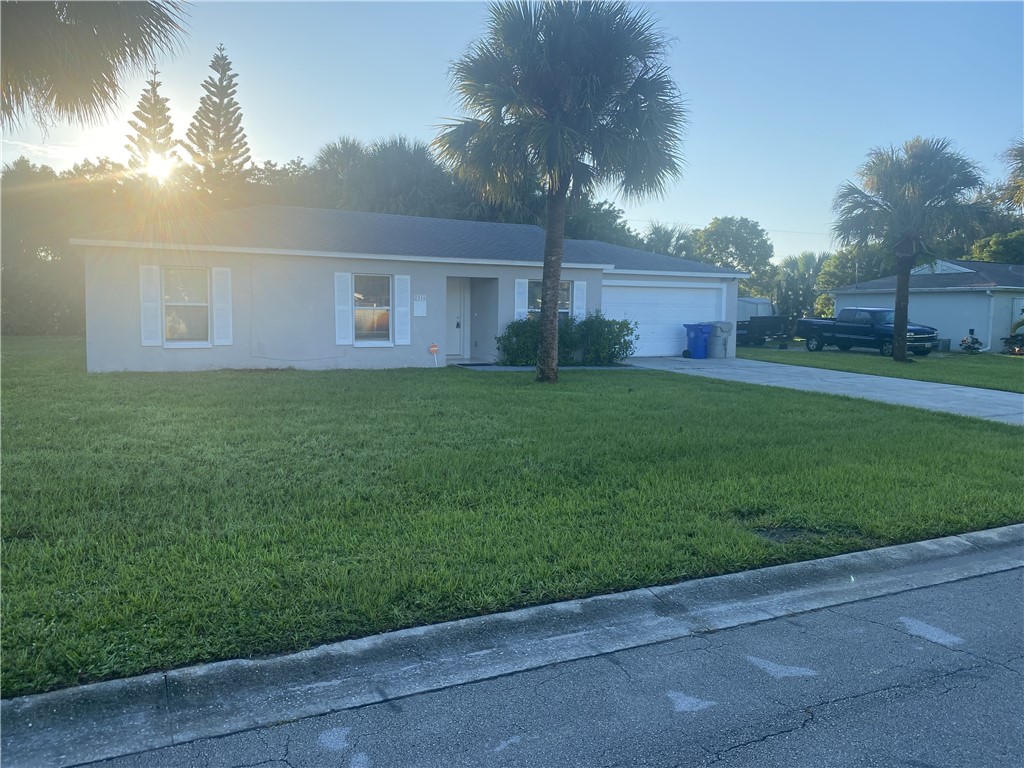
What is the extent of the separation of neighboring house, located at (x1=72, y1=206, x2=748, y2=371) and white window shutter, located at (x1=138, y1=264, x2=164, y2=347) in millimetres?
20

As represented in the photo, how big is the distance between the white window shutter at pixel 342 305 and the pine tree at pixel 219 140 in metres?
27.8

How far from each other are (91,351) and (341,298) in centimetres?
502

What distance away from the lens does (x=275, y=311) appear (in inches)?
646

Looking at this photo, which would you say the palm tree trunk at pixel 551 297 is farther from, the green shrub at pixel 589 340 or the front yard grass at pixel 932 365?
the front yard grass at pixel 932 365

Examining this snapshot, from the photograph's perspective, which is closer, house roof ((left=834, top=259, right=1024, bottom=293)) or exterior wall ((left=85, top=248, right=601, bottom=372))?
exterior wall ((left=85, top=248, right=601, bottom=372))

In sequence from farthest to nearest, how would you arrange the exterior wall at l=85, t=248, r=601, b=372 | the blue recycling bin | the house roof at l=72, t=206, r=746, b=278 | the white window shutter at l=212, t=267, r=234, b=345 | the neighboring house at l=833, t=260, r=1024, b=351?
the neighboring house at l=833, t=260, r=1024, b=351, the blue recycling bin, the white window shutter at l=212, t=267, r=234, b=345, the house roof at l=72, t=206, r=746, b=278, the exterior wall at l=85, t=248, r=601, b=372

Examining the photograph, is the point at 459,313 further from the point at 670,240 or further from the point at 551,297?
the point at 670,240

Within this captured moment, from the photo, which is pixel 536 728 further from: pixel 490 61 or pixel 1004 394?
pixel 1004 394

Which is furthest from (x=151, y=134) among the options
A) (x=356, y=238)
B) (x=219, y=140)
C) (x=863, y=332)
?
(x=863, y=332)

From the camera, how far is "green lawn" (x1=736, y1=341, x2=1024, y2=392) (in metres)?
17.6

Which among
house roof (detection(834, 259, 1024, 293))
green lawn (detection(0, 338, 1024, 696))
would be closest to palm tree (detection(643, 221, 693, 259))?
house roof (detection(834, 259, 1024, 293))

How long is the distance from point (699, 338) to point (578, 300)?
16.4ft

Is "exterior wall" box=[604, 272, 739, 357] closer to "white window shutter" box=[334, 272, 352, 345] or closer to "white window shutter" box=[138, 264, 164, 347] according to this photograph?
"white window shutter" box=[334, 272, 352, 345]

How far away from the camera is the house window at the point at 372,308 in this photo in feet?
57.0
